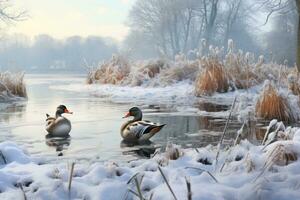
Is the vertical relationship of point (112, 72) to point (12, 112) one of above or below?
above

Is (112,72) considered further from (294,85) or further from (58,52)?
(58,52)

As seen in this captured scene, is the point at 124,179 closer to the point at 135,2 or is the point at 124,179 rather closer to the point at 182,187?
the point at 182,187

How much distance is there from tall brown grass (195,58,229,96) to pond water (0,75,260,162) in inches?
111

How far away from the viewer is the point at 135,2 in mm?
52219

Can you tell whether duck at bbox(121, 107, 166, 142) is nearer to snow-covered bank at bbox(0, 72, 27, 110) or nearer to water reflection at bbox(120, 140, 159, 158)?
water reflection at bbox(120, 140, 159, 158)

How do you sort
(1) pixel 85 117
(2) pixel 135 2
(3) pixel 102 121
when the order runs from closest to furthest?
(3) pixel 102 121
(1) pixel 85 117
(2) pixel 135 2

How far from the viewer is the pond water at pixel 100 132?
612 centimetres

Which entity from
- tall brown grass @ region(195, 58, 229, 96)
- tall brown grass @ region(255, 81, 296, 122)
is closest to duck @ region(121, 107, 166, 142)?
tall brown grass @ region(255, 81, 296, 122)

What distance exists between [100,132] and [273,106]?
11.4 feet

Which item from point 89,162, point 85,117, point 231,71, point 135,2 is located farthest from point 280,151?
point 135,2

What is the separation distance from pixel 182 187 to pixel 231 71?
39.8 feet

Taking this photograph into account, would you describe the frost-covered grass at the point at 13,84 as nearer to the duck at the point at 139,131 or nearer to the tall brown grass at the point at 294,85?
the tall brown grass at the point at 294,85

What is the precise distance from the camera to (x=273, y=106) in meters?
9.25

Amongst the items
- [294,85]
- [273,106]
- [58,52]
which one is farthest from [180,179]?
[58,52]
